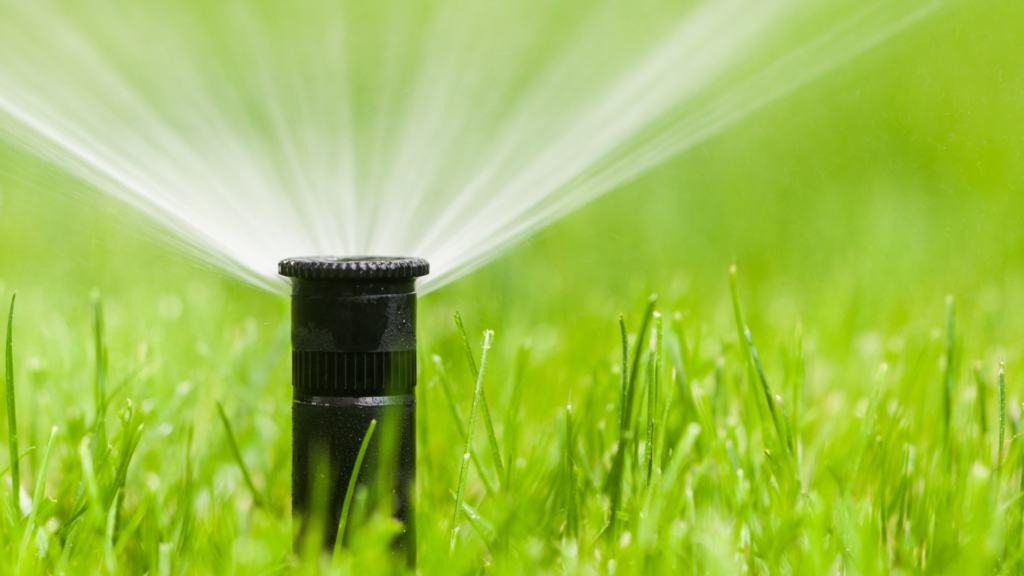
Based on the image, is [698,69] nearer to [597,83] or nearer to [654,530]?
[597,83]

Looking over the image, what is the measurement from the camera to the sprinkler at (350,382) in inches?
49.6

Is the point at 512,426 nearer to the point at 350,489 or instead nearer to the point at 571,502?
the point at 571,502

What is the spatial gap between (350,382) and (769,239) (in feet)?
8.44

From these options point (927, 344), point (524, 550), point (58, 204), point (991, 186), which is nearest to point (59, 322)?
point (58, 204)

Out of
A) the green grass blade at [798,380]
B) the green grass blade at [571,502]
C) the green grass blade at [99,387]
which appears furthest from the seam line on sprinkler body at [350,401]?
the green grass blade at [798,380]

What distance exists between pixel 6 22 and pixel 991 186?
3.36 meters

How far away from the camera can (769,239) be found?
357 cm

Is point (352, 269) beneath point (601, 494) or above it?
above

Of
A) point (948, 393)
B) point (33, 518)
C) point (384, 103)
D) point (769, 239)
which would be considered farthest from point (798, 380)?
point (384, 103)

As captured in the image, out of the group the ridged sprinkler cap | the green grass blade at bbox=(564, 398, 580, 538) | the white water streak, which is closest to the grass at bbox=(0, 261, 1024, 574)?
the green grass blade at bbox=(564, 398, 580, 538)

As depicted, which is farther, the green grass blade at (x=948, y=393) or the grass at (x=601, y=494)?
the green grass blade at (x=948, y=393)

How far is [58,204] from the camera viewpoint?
3449mm

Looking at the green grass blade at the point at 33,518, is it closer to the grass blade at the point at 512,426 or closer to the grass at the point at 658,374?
the grass at the point at 658,374

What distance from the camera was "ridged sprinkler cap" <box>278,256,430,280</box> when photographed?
1.23m
